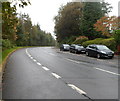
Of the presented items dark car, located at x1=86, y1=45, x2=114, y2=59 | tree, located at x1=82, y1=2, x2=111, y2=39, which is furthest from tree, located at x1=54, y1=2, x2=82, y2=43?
dark car, located at x1=86, y1=45, x2=114, y2=59

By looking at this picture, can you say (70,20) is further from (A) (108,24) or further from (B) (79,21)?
(A) (108,24)

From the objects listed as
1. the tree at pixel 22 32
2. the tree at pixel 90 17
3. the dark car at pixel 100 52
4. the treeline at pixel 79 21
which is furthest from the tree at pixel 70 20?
the dark car at pixel 100 52

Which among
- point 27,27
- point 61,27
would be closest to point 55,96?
point 61,27

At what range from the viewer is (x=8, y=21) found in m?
11.2

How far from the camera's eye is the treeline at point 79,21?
4600 cm

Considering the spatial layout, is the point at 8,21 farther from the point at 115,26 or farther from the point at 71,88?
the point at 115,26

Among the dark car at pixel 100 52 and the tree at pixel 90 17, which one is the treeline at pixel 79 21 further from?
the dark car at pixel 100 52

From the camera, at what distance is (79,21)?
51562 millimetres

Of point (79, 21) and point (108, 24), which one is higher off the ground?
point (79, 21)

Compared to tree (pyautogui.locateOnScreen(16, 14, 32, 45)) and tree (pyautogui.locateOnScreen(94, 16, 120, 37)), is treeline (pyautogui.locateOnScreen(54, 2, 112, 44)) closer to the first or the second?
tree (pyautogui.locateOnScreen(94, 16, 120, 37))

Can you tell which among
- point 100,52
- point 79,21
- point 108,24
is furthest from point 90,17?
point 100,52

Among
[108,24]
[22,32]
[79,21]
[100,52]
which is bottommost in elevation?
[100,52]

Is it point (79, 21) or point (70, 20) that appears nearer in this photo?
point (70, 20)

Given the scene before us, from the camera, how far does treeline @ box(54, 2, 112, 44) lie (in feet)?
151
